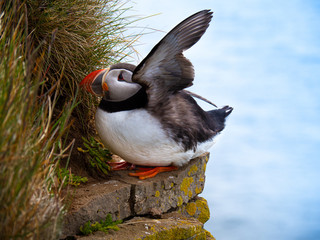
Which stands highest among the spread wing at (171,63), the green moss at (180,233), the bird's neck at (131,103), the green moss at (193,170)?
the spread wing at (171,63)

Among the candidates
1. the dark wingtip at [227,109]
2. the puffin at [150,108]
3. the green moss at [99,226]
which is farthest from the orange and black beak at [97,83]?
the dark wingtip at [227,109]

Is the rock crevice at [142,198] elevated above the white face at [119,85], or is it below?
below

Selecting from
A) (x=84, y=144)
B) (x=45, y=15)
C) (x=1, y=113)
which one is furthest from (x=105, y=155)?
(x=1, y=113)

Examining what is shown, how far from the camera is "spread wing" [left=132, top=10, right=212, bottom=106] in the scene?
407 centimetres

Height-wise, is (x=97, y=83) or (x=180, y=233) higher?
(x=97, y=83)

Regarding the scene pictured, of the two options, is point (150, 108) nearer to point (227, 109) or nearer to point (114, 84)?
point (114, 84)

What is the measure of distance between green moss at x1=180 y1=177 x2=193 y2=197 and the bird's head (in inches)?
44.5

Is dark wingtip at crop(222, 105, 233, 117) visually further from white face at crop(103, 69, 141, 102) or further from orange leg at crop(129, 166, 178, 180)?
white face at crop(103, 69, 141, 102)

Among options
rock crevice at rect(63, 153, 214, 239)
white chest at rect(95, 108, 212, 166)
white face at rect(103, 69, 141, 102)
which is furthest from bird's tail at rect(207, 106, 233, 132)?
white face at rect(103, 69, 141, 102)

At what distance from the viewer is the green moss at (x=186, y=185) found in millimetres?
4930

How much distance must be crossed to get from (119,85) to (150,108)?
35 centimetres

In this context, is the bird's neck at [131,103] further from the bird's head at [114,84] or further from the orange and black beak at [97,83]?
the orange and black beak at [97,83]

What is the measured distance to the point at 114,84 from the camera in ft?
14.4

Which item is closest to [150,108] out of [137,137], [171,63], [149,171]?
[137,137]
